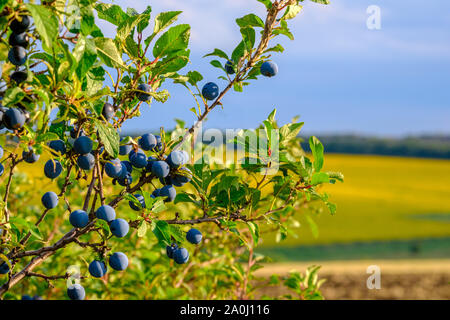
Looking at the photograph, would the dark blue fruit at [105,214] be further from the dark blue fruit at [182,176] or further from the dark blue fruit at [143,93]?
the dark blue fruit at [143,93]

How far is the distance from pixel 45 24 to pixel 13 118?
1.07 feet

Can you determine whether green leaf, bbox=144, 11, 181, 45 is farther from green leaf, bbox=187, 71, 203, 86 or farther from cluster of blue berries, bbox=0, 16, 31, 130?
cluster of blue berries, bbox=0, 16, 31, 130

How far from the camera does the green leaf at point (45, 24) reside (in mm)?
1062

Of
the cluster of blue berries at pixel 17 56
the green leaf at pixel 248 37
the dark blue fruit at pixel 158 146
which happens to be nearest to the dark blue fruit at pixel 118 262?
the dark blue fruit at pixel 158 146

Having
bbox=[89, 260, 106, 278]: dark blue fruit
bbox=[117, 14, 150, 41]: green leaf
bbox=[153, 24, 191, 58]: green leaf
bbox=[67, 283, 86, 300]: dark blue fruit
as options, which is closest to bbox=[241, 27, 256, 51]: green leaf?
bbox=[153, 24, 191, 58]: green leaf

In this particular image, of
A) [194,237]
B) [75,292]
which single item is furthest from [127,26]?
[75,292]

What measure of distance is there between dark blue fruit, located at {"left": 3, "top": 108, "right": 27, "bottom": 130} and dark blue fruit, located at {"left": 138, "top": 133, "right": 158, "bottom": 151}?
0.38 m

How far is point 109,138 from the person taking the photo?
1312 mm

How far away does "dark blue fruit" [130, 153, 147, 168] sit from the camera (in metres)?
1.52

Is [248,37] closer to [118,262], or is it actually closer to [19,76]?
[19,76]

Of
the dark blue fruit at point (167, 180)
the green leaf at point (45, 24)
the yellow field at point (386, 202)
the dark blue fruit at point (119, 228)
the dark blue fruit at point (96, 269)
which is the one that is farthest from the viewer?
the yellow field at point (386, 202)

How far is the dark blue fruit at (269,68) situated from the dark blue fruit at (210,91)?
0.19 meters
